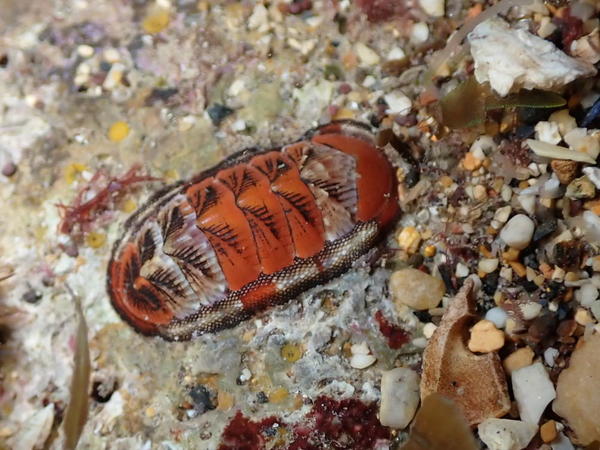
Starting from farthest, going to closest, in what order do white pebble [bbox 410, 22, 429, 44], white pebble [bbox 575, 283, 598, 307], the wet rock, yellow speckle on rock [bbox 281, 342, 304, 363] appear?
1. white pebble [bbox 410, 22, 429, 44]
2. yellow speckle on rock [bbox 281, 342, 304, 363]
3. white pebble [bbox 575, 283, 598, 307]
4. the wet rock

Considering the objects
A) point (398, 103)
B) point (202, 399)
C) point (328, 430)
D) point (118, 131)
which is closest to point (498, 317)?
point (328, 430)

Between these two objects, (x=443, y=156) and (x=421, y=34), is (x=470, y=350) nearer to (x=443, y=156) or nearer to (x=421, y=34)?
(x=443, y=156)

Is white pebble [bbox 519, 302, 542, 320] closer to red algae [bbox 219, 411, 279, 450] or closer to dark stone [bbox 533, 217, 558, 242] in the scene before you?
dark stone [bbox 533, 217, 558, 242]

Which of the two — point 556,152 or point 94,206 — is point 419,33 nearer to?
point 556,152

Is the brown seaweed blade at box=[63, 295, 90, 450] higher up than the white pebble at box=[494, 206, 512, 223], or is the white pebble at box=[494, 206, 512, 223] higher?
the white pebble at box=[494, 206, 512, 223]

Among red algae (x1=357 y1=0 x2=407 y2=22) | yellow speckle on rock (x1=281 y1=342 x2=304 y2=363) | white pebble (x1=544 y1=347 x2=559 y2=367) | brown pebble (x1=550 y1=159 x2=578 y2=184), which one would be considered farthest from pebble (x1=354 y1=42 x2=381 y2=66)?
white pebble (x1=544 y1=347 x2=559 y2=367)

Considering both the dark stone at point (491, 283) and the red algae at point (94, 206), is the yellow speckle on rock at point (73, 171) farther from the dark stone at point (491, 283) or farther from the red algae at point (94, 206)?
the dark stone at point (491, 283)
